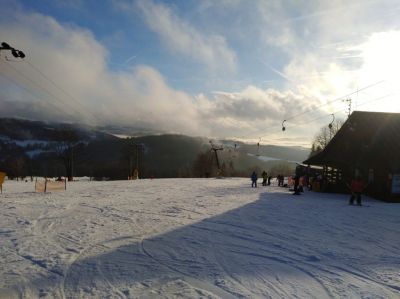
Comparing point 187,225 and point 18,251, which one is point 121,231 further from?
point 18,251

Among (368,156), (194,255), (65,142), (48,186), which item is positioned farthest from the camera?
(65,142)

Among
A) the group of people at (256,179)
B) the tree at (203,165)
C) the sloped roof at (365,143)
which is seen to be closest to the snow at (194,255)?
the sloped roof at (365,143)

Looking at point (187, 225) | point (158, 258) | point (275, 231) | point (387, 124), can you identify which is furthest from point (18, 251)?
point (387, 124)

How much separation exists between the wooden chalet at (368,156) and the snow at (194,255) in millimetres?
12506

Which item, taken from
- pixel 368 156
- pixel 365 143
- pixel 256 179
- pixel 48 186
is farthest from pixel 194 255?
pixel 256 179

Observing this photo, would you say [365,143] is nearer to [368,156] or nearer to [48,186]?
[368,156]

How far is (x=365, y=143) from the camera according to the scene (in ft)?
108

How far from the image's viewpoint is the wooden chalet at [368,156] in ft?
95.5

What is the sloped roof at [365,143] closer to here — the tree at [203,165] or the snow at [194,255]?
the snow at [194,255]

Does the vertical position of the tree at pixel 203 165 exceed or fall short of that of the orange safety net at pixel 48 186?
it exceeds it

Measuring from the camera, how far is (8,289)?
7270 mm

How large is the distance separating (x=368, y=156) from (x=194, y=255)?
25.6m

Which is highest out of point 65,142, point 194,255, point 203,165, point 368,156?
point 65,142

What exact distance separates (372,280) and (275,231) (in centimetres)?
557
